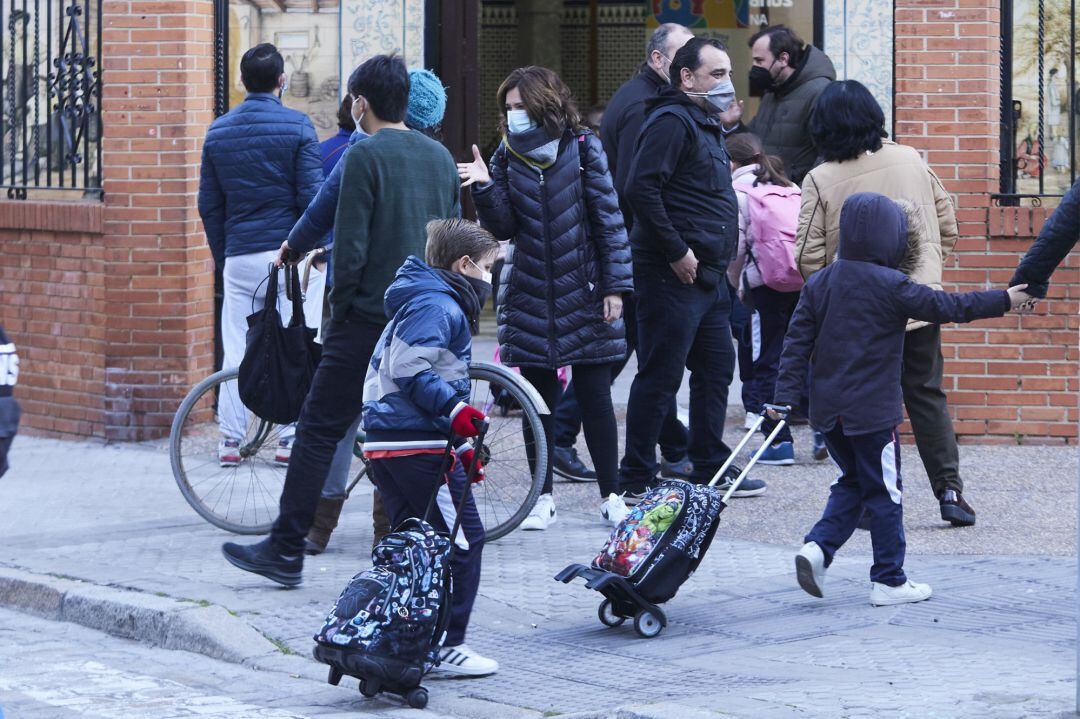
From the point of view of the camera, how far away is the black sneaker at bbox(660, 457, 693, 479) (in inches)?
344

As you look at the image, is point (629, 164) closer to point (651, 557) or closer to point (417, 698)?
point (651, 557)

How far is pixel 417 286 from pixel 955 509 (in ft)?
9.70

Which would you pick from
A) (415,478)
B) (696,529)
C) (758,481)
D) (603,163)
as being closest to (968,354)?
(758,481)

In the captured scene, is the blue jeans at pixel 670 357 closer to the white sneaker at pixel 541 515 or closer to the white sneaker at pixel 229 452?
the white sneaker at pixel 541 515

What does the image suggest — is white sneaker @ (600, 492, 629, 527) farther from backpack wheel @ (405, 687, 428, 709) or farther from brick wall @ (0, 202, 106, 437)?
brick wall @ (0, 202, 106, 437)

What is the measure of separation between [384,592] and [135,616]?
1.45 meters

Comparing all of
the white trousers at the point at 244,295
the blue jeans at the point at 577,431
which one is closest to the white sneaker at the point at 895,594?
the blue jeans at the point at 577,431

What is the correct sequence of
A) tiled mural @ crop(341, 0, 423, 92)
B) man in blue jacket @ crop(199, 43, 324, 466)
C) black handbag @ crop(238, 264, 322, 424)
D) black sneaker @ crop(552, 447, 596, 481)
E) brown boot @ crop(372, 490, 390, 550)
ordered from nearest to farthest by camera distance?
black handbag @ crop(238, 264, 322, 424), brown boot @ crop(372, 490, 390, 550), man in blue jacket @ crop(199, 43, 324, 466), black sneaker @ crop(552, 447, 596, 481), tiled mural @ crop(341, 0, 423, 92)

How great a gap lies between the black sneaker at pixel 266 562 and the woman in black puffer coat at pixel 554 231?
137cm

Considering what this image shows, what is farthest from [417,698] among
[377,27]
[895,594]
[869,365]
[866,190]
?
[377,27]

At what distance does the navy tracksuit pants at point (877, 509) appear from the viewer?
21.3ft

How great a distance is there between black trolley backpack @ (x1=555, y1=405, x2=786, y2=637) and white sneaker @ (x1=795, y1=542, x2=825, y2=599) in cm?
33

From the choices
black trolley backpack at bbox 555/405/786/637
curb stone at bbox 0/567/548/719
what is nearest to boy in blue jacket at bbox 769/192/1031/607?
black trolley backpack at bbox 555/405/786/637

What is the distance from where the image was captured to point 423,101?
281 inches
